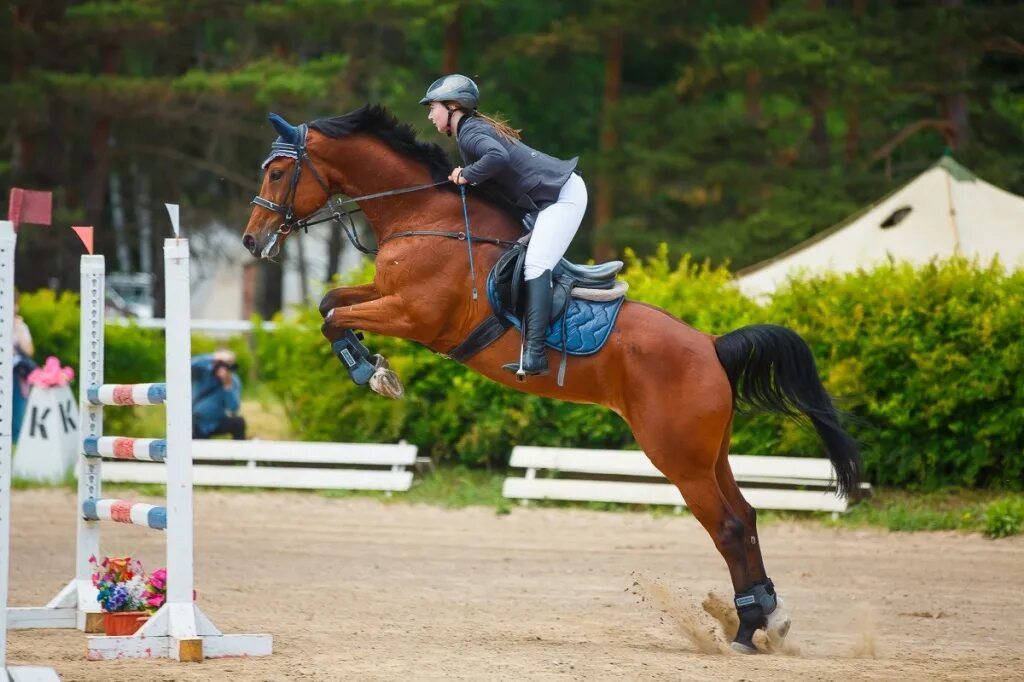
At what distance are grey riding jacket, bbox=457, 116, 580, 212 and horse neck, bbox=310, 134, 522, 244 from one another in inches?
6.8

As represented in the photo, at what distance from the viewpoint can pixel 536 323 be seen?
614cm

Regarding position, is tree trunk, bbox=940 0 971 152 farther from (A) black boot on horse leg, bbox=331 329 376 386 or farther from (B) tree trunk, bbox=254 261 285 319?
(B) tree trunk, bbox=254 261 285 319

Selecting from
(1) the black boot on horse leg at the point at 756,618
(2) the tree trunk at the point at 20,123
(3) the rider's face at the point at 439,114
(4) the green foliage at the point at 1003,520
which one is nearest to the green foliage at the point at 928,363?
(4) the green foliage at the point at 1003,520

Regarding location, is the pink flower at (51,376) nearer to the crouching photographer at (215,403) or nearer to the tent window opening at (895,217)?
the crouching photographer at (215,403)

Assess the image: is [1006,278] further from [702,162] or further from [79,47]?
[79,47]

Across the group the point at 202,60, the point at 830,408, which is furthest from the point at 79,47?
the point at 830,408

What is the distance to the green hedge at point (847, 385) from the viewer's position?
10.3m

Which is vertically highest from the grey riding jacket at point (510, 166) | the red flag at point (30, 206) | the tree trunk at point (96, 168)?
the tree trunk at point (96, 168)

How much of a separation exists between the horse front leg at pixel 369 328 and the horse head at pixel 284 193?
1.55 ft

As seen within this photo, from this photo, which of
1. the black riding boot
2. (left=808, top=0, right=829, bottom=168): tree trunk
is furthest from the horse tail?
(left=808, top=0, right=829, bottom=168): tree trunk

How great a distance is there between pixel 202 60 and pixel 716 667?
70.4ft

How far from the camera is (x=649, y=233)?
68.4 feet

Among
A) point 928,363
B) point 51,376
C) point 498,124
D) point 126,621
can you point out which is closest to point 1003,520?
point 928,363

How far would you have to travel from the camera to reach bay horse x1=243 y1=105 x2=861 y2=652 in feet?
20.6
